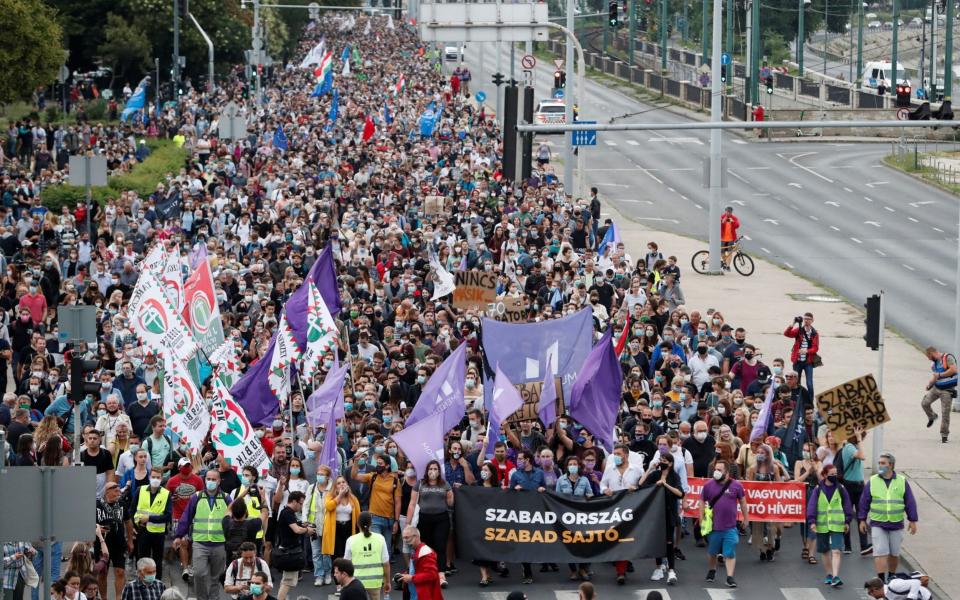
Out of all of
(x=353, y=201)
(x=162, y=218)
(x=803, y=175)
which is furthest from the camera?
(x=803, y=175)

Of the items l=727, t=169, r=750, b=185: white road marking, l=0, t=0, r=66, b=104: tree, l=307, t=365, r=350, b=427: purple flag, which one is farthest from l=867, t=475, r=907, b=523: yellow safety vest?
l=727, t=169, r=750, b=185: white road marking

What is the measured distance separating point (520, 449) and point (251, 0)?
69.4 m

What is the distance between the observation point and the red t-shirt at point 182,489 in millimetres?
18828

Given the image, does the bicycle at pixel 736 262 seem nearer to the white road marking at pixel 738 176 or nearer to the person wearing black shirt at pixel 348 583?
the white road marking at pixel 738 176

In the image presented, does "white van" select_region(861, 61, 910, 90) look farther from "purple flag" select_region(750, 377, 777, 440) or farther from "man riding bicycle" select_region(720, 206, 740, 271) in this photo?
"purple flag" select_region(750, 377, 777, 440)

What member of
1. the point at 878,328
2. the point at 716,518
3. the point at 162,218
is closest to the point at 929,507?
the point at 878,328

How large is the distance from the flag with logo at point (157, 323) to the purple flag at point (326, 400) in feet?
6.71

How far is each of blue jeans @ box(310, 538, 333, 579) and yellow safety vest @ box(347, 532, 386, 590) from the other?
68.2 inches

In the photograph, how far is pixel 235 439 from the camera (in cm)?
1933

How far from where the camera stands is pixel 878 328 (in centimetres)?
2411

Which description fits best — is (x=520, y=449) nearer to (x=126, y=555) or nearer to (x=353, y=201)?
(x=126, y=555)

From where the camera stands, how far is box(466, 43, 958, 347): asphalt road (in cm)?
4000

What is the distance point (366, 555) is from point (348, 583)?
1.89 m

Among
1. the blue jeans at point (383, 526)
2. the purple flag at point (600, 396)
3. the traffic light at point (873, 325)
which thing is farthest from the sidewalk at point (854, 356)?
the blue jeans at point (383, 526)
